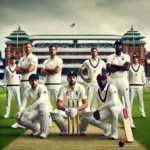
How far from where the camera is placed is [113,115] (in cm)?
391

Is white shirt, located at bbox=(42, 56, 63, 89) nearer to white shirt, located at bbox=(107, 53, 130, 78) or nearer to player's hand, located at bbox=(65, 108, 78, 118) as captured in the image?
white shirt, located at bbox=(107, 53, 130, 78)

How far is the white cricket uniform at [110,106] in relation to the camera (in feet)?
12.9

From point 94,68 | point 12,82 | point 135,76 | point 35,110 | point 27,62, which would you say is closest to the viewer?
point 35,110

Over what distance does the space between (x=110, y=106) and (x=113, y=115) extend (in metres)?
0.11

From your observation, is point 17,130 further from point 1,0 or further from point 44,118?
point 1,0

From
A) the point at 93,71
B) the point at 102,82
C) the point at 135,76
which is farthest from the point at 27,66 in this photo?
the point at 135,76

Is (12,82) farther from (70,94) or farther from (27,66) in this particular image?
(70,94)

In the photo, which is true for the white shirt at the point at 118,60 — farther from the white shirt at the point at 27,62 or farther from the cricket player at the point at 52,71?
the white shirt at the point at 27,62

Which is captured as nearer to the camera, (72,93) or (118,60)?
(72,93)

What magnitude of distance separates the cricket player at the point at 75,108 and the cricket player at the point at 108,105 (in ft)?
0.35

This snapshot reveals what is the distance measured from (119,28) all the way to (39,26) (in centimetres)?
123

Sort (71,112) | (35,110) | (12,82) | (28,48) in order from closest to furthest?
1. (71,112)
2. (35,110)
3. (28,48)
4. (12,82)

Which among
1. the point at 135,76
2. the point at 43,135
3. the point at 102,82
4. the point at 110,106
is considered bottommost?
the point at 43,135

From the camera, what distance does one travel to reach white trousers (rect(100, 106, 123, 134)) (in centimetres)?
390
